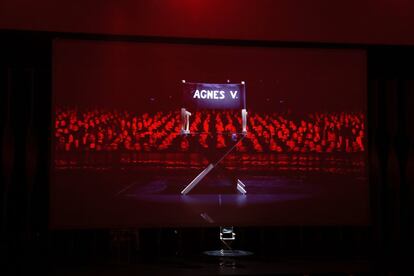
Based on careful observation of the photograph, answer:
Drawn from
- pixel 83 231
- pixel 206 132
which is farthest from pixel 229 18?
pixel 83 231

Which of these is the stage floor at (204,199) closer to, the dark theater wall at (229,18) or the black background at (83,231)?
the black background at (83,231)

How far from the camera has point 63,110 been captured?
4547mm

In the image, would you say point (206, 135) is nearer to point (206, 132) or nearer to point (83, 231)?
point (206, 132)

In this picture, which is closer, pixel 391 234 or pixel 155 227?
pixel 155 227

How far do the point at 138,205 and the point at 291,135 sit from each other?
1.37 meters

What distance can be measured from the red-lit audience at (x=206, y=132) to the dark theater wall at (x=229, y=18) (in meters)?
0.64

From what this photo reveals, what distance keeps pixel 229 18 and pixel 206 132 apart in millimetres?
923

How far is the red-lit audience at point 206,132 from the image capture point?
458 cm

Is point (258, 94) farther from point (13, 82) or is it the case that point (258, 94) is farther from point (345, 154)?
point (13, 82)

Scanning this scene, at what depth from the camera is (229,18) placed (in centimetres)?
456

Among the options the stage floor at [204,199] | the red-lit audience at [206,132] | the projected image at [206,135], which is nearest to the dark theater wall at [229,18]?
the projected image at [206,135]

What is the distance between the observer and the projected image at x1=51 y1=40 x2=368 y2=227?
15.0 ft

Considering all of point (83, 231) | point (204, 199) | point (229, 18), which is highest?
point (229, 18)

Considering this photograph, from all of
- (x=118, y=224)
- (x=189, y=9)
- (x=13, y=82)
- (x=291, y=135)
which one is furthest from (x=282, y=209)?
(x=13, y=82)
